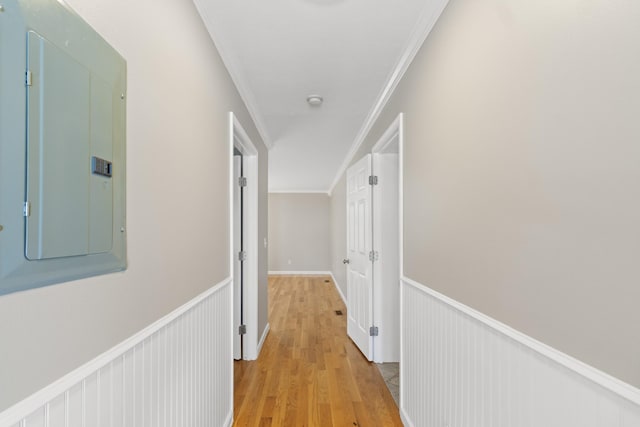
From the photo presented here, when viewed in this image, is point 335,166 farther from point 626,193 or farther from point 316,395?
point 626,193

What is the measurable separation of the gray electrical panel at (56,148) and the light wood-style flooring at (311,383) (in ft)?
6.19

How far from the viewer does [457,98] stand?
4.82ft

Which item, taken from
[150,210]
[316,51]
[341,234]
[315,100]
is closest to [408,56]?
[316,51]

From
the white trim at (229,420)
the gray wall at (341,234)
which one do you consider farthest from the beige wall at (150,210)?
the gray wall at (341,234)

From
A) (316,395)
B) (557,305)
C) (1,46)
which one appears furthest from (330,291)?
(1,46)

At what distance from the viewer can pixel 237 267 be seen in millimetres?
3316

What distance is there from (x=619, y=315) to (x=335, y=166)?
205 inches

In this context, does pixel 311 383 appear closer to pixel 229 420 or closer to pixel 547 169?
pixel 229 420

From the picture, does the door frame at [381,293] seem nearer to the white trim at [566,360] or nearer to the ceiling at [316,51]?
the ceiling at [316,51]

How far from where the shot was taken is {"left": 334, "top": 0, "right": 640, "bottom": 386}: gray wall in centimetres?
72

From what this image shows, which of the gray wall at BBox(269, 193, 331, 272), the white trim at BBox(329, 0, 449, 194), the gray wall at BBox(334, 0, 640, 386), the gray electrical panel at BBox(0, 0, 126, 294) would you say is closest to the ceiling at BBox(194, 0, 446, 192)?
the white trim at BBox(329, 0, 449, 194)

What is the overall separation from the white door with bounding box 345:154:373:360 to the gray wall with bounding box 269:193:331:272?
5077 millimetres

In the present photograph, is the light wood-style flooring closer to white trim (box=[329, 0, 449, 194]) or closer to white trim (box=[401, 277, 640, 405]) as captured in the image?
white trim (box=[401, 277, 640, 405])

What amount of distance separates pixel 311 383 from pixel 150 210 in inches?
87.2
